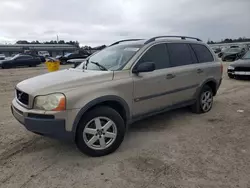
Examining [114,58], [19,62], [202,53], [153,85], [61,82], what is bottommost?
[19,62]

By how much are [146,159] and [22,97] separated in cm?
204

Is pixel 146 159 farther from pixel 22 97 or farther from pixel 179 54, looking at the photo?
pixel 179 54

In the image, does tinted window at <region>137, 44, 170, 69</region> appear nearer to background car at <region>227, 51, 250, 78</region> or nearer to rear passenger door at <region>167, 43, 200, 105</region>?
rear passenger door at <region>167, 43, 200, 105</region>

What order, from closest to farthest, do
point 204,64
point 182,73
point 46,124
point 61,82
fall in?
point 46,124 < point 61,82 < point 182,73 < point 204,64

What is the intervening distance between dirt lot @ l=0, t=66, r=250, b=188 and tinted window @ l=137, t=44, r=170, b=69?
1.28 m

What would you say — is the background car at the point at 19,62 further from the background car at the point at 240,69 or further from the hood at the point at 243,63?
the hood at the point at 243,63

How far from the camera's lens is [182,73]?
15.2ft

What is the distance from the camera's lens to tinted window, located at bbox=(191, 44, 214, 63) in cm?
527

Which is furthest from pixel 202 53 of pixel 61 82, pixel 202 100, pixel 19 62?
pixel 19 62

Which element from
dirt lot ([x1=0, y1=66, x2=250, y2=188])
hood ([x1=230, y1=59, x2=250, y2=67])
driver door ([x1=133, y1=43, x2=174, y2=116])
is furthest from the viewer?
hood ([x1=230, y1=59, x2=250, y2=67])

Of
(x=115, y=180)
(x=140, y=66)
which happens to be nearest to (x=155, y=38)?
(x=140, y=66)

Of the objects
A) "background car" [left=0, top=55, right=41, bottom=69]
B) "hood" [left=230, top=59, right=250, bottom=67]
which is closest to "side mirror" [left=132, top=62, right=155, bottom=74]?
"hood" [left=230, top=59, right=250, bottom=67]


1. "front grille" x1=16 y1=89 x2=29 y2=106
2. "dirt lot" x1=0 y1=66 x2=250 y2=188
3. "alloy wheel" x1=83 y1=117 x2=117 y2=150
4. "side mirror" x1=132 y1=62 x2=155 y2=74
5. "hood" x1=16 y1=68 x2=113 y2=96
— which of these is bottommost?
"dirt lot" x1=0 y1=66 x2=250 y2=188

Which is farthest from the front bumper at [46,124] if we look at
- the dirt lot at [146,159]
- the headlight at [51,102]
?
the dirt lot at [146,159]
